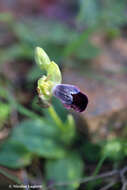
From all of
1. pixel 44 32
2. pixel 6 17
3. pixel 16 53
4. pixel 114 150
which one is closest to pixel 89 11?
pixel 44 32

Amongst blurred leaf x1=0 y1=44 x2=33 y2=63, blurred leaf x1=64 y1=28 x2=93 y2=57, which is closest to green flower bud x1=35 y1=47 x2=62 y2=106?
blurred leaf x1=64 y1=28 x2=93 y2=57

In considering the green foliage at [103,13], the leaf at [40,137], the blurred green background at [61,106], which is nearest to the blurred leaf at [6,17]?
the blurred green background at [61,106]

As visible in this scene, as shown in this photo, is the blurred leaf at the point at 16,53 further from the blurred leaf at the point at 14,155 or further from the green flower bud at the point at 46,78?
the green flower bud at the point at 46,78

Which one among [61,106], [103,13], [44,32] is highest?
[103,13]

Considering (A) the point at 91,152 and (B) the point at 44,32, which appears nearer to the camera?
(A) the point at 91,152

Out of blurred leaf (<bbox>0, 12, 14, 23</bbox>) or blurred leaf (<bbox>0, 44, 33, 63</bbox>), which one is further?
blurred leaf (<bbox>0, 12, 14, 23</bbox>)

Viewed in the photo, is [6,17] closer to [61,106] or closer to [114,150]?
[61,106]

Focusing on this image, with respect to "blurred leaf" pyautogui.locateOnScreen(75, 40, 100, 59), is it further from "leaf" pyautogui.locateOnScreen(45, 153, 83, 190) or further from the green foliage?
"leaf" pyautogui.locateOnScreen(45, 153, 83, 190)
